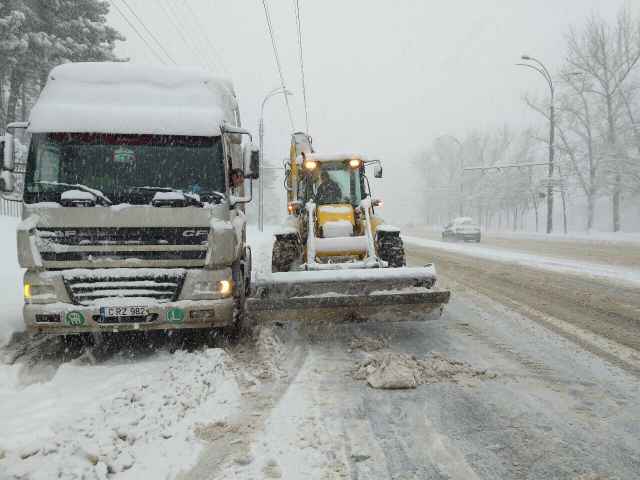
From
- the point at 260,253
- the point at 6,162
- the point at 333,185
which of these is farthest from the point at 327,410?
the point at 260,253

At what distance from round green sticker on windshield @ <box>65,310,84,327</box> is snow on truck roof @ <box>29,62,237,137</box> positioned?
6.61 feet

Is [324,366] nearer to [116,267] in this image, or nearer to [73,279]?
[116,267]

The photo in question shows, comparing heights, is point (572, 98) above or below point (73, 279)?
above

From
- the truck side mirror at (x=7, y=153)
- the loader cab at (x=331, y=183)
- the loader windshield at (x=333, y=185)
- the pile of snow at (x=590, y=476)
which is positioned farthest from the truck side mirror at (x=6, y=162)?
the pile of snow at (x=590, y=476)

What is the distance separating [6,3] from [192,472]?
23945mm

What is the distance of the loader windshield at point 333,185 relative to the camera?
866 centimetres

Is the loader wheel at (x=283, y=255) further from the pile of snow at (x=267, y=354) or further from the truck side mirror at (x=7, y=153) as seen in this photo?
the truck side mirror at (x=7, y=153)

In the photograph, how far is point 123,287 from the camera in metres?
5.02

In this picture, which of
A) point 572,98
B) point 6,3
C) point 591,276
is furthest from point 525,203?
point 6,3

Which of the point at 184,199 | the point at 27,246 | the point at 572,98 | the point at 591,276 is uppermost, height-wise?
the point at 572,98

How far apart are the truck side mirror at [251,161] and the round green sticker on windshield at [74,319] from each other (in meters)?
2.44

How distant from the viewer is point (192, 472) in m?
2.91

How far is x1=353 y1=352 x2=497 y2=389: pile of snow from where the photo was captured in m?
4.26

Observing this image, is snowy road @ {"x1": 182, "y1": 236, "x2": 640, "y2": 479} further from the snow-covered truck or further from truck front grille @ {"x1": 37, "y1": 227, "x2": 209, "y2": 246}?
truck front grille @ {"x1": 37, "y1": 227, "x2": 209, "y2": 246}
